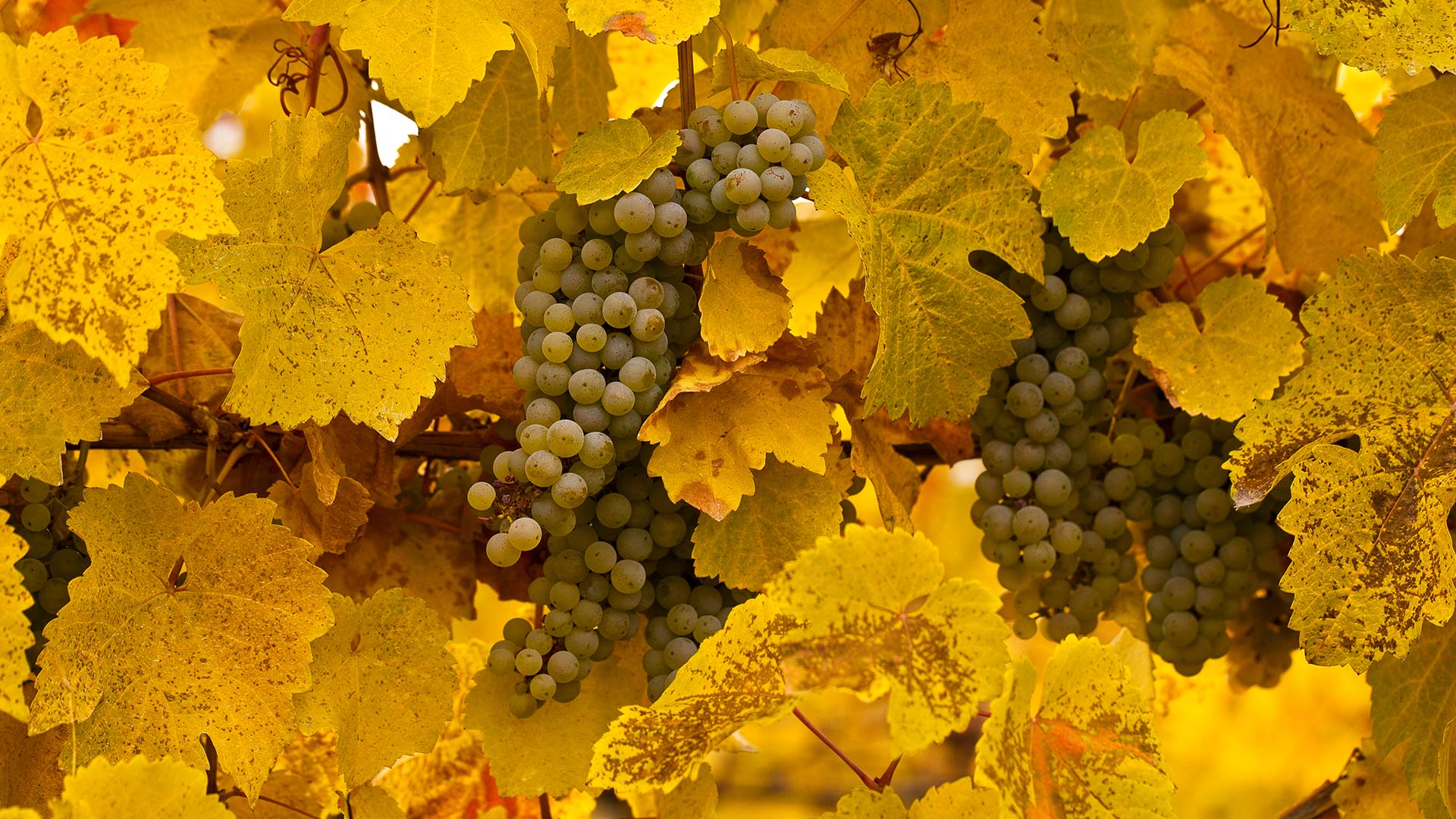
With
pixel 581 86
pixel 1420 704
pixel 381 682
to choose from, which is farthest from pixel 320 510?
pixel 1420 704

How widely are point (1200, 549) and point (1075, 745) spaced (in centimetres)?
31

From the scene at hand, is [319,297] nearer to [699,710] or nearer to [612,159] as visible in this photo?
[612,159]

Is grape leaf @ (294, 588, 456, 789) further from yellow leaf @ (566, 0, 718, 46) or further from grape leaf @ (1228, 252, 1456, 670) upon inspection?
grape leaf @ (1228, 252, 1456, 670)

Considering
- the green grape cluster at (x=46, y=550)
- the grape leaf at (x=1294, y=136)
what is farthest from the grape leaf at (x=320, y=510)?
the grape leaf at (x=1294, y=136)

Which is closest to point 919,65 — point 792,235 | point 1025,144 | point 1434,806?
point 1025,144

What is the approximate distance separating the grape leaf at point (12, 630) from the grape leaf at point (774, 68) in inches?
17.1

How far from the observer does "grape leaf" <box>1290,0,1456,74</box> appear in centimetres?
68

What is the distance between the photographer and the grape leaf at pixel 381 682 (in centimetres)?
69

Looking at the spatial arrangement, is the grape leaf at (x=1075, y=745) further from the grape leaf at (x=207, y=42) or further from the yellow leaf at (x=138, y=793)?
the grape leaf at (x=207, y=42)

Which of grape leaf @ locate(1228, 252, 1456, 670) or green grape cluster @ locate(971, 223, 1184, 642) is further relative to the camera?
green grape cluster @ locate(971, 223, 1184, 642)

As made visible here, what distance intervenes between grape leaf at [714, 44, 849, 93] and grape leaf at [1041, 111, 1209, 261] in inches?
7.4

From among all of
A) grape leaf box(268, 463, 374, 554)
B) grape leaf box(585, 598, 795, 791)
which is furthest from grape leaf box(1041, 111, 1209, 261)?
grape leaf box(268, 463, 374, 554)

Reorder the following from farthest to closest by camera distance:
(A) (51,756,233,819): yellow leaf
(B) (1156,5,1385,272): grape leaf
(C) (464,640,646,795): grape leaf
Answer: (B) (1156,5,1385,272): grape leaf < (C) (464,640,646,795): grape leaf < (A) (51,756,233,819): yellow leaf

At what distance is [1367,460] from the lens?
2.23 ft
